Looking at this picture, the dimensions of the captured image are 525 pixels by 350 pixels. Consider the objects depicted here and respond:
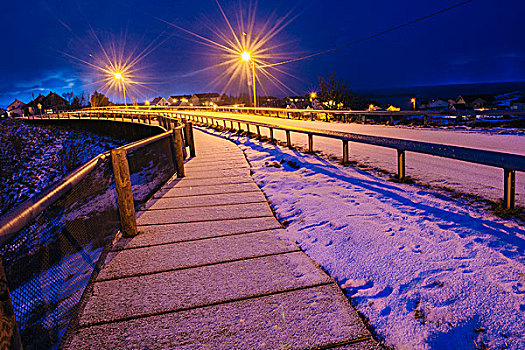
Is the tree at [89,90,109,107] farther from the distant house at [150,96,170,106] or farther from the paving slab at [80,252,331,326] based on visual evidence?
the paving slab at [80,252,331,326]

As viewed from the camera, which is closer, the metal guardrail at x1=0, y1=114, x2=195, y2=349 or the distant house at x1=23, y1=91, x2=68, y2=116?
the metal guardrail at x1=0, y1=114, x2=195, y2=349

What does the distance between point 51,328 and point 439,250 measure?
3624 mm

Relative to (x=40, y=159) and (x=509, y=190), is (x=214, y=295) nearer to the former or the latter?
(x=509, y=190)

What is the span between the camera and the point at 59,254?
8.57 feet

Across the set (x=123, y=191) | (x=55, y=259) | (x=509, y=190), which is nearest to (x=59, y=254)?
(x=55, y=259)

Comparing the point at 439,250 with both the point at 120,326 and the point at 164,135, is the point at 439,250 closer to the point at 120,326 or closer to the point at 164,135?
the point at 120,326

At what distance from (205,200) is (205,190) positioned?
740mm

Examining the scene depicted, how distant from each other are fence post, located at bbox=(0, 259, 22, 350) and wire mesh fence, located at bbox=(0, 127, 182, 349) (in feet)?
0.84

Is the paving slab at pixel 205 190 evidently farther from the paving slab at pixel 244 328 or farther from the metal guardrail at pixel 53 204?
the paving slab at pixel 244 328

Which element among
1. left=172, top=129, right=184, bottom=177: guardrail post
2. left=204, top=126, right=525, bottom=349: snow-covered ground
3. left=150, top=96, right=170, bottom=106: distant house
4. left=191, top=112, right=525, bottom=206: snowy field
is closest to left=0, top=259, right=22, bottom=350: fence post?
left=204, top=126, right=525, bottom=349: snow-covered ground

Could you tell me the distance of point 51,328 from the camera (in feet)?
7.47

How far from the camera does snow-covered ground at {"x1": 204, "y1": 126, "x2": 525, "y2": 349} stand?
7.20 feet

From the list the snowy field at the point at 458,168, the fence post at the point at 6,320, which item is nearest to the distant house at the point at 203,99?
the snowy field at the point at 458,168

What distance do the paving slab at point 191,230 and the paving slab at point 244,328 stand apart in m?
1.56
